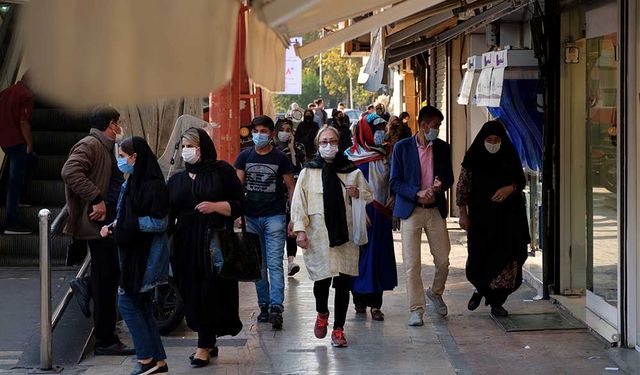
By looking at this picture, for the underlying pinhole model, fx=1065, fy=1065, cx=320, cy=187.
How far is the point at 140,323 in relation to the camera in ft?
23.9

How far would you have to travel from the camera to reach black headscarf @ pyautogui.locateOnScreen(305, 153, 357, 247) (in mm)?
8242

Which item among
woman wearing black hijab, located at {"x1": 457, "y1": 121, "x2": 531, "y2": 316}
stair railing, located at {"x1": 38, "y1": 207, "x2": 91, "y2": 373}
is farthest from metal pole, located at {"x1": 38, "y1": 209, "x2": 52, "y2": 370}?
woman wearing black hijab, located at {"x1": 457, "y1": 121, "x2": 531, "y2": 316}

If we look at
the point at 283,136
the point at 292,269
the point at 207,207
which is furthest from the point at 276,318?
the point at 283,136

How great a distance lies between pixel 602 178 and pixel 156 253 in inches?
152

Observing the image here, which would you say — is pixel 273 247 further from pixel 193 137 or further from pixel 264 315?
pixel 193 137

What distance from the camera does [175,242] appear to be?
7.84m

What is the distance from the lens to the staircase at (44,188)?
1140 centimetres

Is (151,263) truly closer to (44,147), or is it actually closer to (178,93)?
(178,93)

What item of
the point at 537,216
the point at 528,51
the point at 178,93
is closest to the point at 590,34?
the point at 528,51

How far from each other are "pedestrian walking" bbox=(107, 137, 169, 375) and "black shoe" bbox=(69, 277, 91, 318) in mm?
893

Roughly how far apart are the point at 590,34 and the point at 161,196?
3.89m

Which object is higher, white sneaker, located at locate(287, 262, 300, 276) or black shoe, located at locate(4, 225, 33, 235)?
black shoe, located at locate(4, 225, 33, 235)

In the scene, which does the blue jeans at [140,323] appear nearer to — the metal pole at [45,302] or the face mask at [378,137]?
the metal pole at [45,302]

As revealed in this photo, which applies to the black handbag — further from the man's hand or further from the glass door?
the glass door
